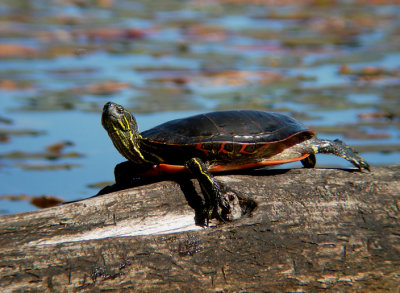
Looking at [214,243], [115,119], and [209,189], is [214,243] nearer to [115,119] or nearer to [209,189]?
[209,189]

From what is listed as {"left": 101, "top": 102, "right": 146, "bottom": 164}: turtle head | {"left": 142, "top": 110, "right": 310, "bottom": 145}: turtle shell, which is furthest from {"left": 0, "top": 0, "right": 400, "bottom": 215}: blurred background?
{"left": 142, "top": 110, "right": 310, "bottom": 145}: turtle shell

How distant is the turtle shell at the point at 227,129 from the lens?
2.43 metres

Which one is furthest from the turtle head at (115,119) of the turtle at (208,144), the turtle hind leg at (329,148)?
the turtle hind leg at (329,148)

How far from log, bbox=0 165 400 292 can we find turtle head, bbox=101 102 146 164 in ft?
0.71

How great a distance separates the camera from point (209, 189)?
223 cm

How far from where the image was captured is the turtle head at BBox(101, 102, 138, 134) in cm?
242

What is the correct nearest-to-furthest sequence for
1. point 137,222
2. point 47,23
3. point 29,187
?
point 137,222, point 29,187, point 47,23

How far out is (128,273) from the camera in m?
1.96

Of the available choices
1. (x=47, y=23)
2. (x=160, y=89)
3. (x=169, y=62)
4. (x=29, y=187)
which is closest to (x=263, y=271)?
(x=29, y=187)

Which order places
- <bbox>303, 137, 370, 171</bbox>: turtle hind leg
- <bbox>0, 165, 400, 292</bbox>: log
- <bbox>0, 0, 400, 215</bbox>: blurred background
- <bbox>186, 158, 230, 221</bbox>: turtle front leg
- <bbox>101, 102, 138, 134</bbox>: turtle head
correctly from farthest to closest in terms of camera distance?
1. <bbox>0, 0, 400, 215</bbox>: blurred background
2. <bbox>303, 137, 370, 171</bbox>: turtle hind leg
3. <bbox>101, 102, 138, 134</bbox>: turtle head
4. <bbox>186, 158, 230, 221</bbox>: turtle front leg
5. <bbox>0, 165, 400, 292</bbox>: log

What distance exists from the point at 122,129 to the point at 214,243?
0.68 m

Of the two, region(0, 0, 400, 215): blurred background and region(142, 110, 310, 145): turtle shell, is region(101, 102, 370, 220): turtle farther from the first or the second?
region(0, 0, 400, 215): blurred background

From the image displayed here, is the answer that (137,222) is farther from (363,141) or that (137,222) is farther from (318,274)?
(363,141)

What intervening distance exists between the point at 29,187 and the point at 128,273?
188cm
